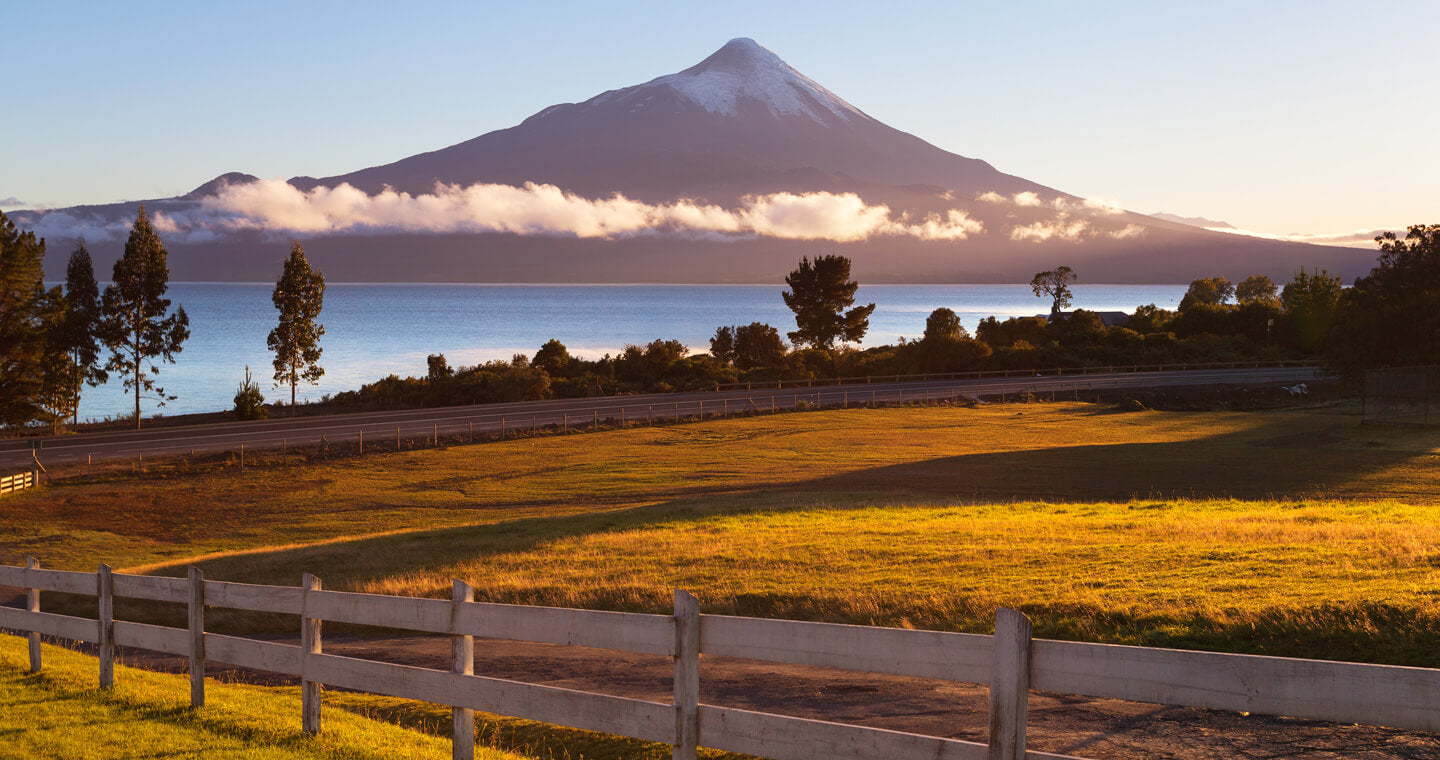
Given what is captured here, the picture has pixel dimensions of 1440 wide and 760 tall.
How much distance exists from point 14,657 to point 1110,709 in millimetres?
11388

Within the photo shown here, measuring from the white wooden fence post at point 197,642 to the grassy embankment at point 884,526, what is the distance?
808 centimetres

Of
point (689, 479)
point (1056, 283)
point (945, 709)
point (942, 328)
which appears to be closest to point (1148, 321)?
point (942, 328)

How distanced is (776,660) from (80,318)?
8912cm

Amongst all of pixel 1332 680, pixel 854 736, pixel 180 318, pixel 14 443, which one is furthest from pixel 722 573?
pixel 180 318

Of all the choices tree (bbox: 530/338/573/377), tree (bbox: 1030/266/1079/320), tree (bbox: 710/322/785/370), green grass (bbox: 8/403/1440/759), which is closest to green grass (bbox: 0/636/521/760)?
green grass (bbox: 8/403/1440/759)

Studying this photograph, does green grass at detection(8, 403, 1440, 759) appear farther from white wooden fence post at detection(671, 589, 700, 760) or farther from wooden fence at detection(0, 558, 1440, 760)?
white wooden fence post at detection(671, 589, 700, 760)

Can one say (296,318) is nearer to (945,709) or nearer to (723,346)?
(723,346)

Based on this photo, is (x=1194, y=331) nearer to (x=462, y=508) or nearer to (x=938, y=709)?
(x=462, y=508)

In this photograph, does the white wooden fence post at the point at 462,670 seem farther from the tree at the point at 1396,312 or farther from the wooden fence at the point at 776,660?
the tree at the point at 1396,312

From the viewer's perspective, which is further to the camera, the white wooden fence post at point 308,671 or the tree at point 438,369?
the tree at point 438,369

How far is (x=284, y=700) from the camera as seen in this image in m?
10.5

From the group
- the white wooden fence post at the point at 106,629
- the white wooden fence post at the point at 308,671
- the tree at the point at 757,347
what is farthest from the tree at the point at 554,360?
the white wooden fence post at the point at 308,671

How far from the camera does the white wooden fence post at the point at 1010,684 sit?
5.37 metres

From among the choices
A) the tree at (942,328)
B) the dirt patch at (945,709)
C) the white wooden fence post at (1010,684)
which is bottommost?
the dirt patch at (945,709)
